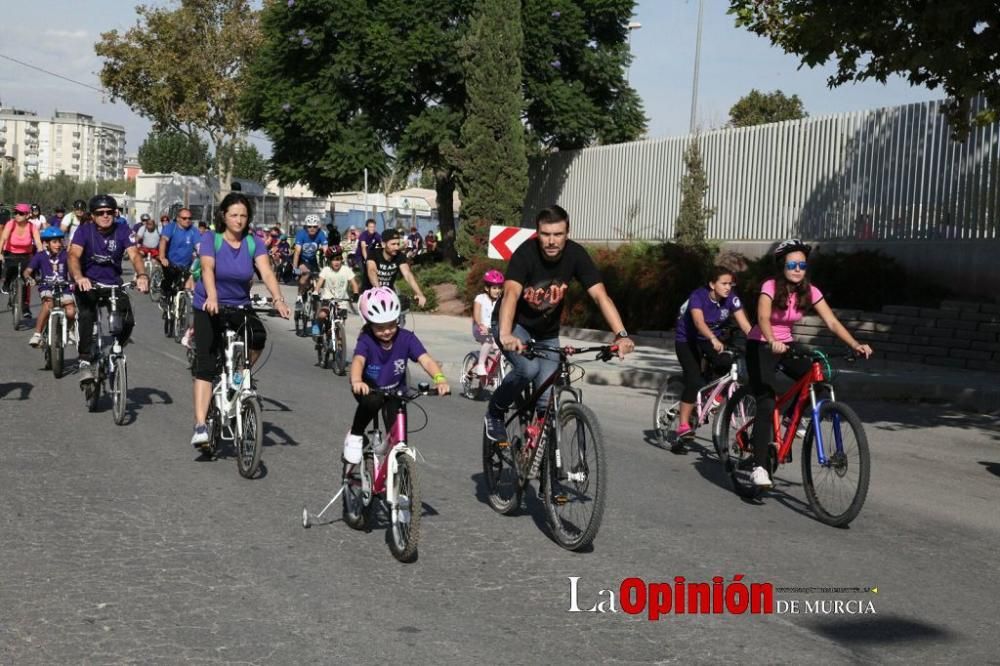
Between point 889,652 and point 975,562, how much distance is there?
2157 mm

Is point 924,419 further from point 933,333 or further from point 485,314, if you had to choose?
point 485,314

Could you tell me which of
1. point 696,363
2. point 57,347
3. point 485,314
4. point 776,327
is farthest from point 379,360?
point 57,347

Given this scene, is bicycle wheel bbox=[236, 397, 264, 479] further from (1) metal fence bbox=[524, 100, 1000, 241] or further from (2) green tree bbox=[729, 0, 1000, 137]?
(1) metal fence bbox=[524, 100, 1000, 241]

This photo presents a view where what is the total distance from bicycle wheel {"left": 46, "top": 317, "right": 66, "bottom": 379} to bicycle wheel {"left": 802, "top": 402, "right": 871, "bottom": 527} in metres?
9.30

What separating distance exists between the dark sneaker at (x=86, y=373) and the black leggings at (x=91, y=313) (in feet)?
0.44

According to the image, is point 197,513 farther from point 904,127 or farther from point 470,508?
point 904,127

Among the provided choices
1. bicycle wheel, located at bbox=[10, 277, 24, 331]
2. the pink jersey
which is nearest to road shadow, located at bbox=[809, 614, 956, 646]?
the pink jersey

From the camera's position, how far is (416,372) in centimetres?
1712

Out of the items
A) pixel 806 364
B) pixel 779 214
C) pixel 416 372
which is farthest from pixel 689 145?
pixel 806 364

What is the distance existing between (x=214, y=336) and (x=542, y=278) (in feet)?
10.0

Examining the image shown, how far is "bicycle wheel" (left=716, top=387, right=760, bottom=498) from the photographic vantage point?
9.03m

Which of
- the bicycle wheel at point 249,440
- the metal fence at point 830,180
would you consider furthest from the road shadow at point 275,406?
the metal fence at point 830,180

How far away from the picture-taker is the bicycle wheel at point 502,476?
8039 mm

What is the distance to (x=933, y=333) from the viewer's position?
18609mm
